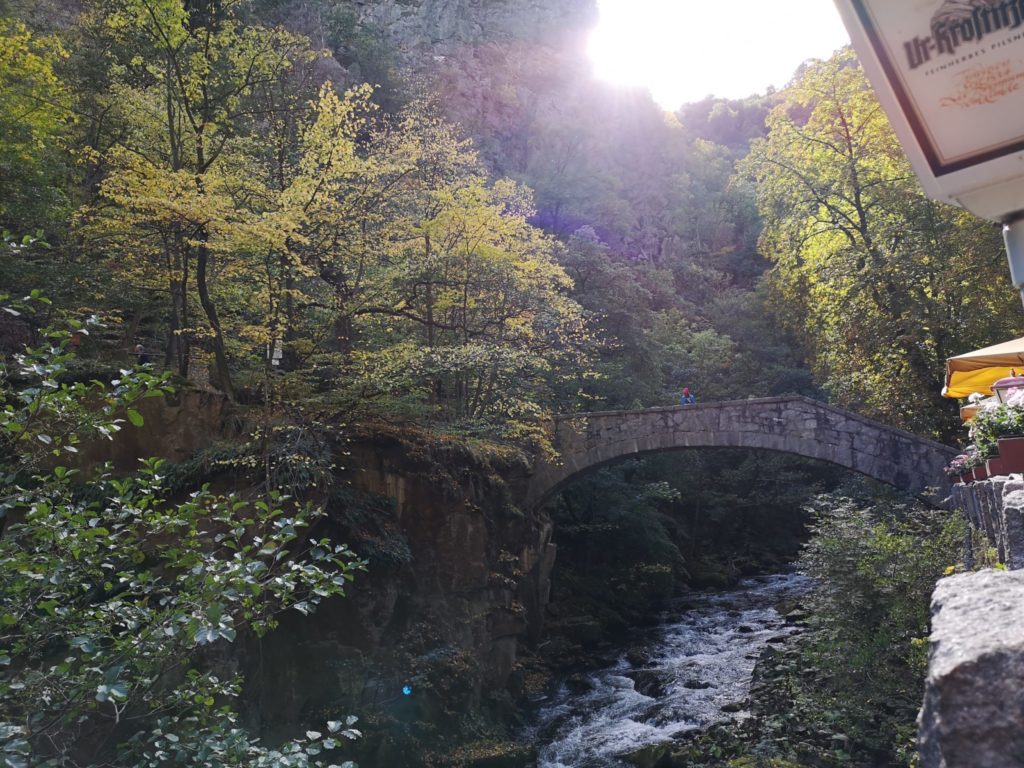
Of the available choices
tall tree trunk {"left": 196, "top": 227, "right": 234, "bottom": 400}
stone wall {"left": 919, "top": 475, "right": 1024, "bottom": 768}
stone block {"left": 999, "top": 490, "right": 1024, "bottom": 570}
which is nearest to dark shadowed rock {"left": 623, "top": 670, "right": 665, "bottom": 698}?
tall tree trunk {"left": 196, "top": 227, "right": 234, "bottom": 400}

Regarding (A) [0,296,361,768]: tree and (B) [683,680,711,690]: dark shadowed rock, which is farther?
(B) [683,680,711,690]: dark shadowed rock

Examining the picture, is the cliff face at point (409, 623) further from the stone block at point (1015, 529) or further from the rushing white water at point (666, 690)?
the stone block at point (1015, 529)

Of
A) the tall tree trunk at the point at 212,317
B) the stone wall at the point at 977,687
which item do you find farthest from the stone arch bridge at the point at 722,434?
the stone wall at the point at 977,687

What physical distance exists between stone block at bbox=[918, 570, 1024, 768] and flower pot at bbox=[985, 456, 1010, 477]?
4351 millimetres

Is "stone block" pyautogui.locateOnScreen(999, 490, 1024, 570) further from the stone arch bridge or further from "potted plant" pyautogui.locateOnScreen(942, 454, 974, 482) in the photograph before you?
the stone arch bridge

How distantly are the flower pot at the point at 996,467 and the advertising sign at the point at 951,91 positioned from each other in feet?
14.4

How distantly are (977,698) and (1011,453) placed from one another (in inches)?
180

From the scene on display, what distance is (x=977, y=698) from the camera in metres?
1.02

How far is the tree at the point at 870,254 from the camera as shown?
Result: 12.7 meters

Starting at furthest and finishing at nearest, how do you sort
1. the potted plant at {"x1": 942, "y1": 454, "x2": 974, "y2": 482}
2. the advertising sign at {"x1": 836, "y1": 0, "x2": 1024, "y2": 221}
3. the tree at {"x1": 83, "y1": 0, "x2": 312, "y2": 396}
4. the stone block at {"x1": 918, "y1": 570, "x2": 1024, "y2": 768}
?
the tree at {"x1": 83, "y1": 0, "x2": 312, "y2": 396}, the potted plant at {"x1": 942, "y1": 454, "x2": 974, "y2": 482}, the advertising sign at {"x1": 836, "y1": 0, "x2": 1024, "y2": 221}, the stone block at {"x1": 918, "y1": 570, "x2": 1024, "y2": 768}

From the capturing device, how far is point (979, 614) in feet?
3.82

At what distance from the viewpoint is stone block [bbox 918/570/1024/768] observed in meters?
1.00

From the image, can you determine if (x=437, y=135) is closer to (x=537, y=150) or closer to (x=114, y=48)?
(x=114, y=48)

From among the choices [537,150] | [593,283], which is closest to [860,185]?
[593,283]
